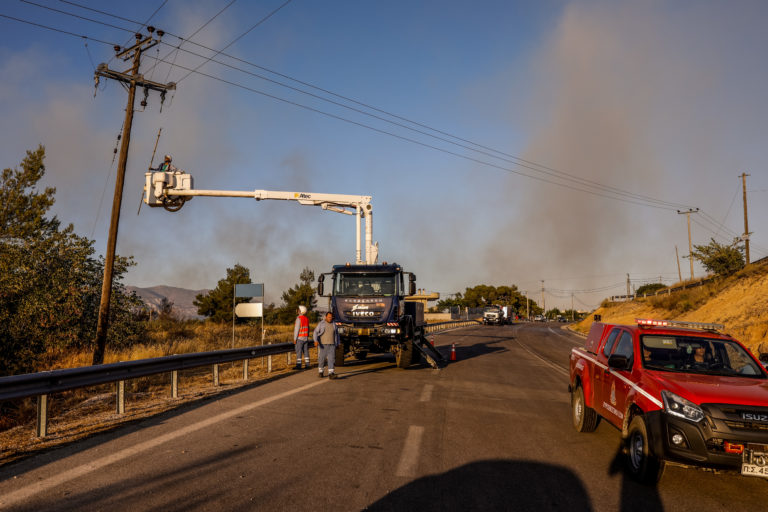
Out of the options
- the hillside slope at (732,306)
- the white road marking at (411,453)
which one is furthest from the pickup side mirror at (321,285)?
the hillside slope at (732,306)

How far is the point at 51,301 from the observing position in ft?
52.0

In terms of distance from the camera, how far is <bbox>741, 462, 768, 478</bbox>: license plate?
4.65m

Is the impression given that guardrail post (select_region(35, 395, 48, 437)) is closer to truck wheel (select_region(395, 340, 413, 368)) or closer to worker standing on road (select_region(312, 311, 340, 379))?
worker standing on road (select_region(312, 311, 340, 379))

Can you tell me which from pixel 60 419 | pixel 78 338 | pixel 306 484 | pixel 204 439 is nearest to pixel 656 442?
pixel 306 484

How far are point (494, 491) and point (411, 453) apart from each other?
1484 mm

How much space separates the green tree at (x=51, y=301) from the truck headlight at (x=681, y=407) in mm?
15228

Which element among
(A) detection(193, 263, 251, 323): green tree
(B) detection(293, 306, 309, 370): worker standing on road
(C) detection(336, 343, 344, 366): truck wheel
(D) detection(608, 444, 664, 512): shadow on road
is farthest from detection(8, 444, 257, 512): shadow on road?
(A) detection(193, 263, 251, 323): green tree

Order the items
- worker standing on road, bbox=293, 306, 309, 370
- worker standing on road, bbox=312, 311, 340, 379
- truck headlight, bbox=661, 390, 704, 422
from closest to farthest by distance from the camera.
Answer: truck headlight, bbox=661, 390, 704, 422 → worker standing on road, bbox=312, 311, 340, 379 → worker standing on road, bbox=293, 306, 309, 370

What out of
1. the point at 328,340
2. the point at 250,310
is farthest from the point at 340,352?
the point at 250,310

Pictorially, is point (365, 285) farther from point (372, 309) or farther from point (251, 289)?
point (251, 289)

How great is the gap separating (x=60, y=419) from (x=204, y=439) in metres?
3.66

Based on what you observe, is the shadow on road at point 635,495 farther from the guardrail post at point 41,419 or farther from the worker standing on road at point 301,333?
the worker standing on road at point 301,333

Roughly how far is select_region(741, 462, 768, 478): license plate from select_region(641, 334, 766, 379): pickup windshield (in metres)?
1.48

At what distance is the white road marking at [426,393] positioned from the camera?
34.4 feet
